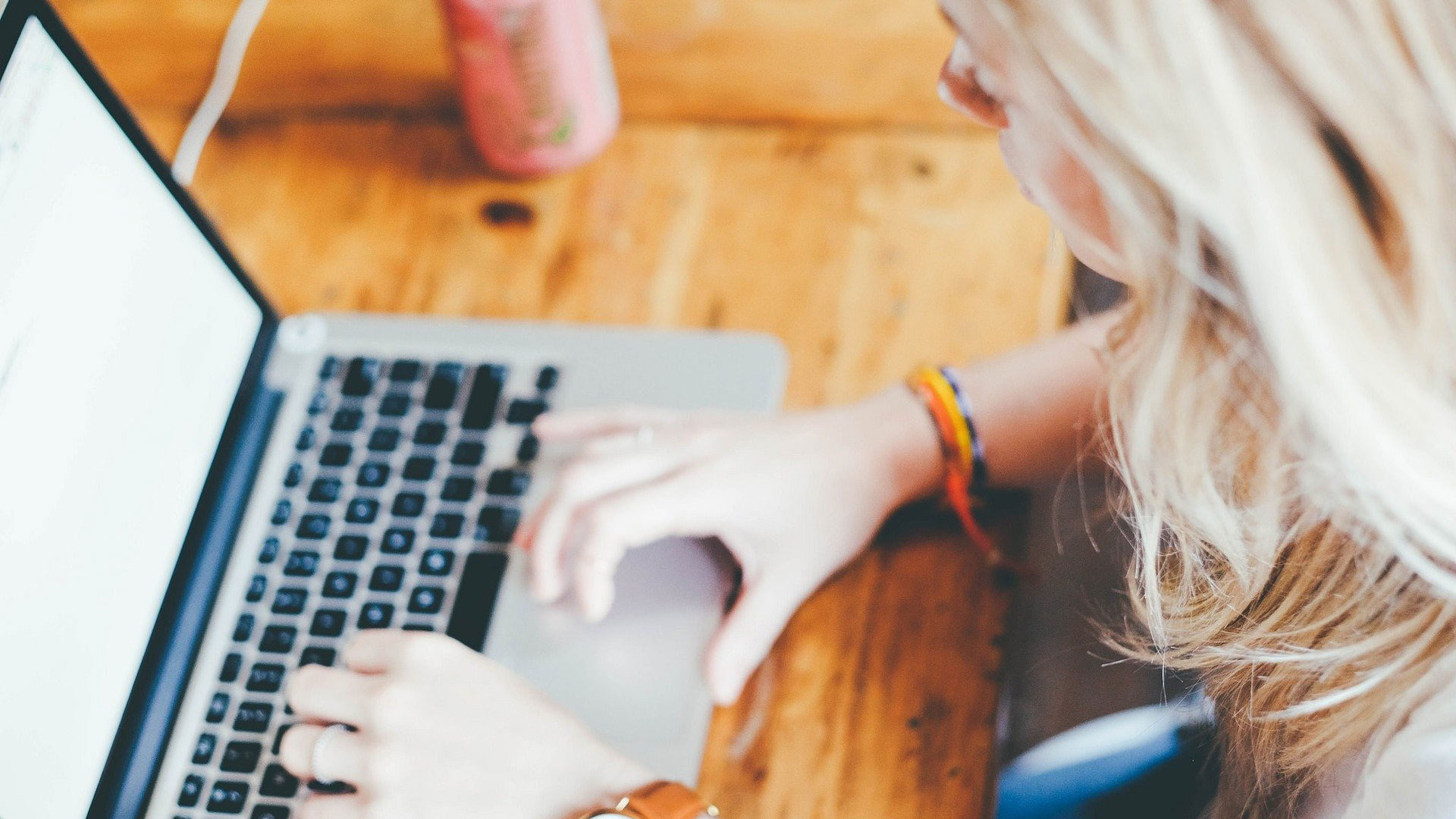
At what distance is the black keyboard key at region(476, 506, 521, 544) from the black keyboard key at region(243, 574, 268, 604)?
0.38ft

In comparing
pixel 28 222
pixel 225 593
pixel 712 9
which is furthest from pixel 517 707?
pixel 712 9

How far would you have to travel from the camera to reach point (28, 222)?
51cm

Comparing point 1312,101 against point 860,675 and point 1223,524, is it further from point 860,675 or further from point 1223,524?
point 860,675

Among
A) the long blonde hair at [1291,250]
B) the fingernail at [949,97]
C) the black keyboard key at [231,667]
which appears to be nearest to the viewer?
the long blonde hair at [1291,250]

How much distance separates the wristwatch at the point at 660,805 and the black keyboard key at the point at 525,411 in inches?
9.2

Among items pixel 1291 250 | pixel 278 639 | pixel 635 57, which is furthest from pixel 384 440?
pixel 1291 250

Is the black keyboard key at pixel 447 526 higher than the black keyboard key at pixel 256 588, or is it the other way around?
the black keyboard key at pixel 447 526

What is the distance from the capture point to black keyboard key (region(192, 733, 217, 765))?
1.87 feet

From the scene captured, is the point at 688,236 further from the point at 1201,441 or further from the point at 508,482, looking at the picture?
the point at 1201,441

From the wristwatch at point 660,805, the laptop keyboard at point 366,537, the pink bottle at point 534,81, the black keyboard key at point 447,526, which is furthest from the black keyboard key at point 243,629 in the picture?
the pink bottle at point 534,81

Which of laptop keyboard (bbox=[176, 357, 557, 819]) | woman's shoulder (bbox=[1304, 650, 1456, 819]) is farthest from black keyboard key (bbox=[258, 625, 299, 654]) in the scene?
woman's shoulder (bbox=[1304, 650, 1456, 819])

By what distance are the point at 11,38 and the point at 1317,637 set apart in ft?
1.99

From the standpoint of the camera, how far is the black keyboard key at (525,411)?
0.67 meters

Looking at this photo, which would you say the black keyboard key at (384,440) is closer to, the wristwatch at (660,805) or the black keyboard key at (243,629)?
the black keyboard key at (243,629)
